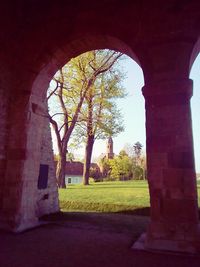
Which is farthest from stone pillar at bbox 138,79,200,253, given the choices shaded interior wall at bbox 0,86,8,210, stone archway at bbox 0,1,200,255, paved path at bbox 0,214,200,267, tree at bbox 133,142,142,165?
tree at bbox 133,142,142,165

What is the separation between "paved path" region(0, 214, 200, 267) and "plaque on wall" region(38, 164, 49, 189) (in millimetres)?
1248

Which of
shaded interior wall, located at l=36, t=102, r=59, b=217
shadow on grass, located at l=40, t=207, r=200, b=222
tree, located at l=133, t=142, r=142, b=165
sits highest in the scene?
tree, located at l=133, t=142, r=142, b=165

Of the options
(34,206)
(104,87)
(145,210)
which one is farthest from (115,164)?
(34,206)

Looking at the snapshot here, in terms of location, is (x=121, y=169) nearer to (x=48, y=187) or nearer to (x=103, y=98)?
(x=103, y=98)

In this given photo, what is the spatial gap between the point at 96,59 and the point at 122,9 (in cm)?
1109

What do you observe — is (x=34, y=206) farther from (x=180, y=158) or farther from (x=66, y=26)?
(x=66, y=26)

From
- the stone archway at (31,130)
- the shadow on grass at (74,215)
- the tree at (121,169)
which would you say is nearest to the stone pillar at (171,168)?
the stone archway at (31,130)

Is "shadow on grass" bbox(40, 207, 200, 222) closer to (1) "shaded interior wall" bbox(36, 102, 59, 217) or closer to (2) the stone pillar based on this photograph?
(1) "shaded interior wall" bbox(36, 102, 59, 217)

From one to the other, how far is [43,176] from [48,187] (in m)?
0.47

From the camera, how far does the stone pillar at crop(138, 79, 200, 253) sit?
12.4 ft

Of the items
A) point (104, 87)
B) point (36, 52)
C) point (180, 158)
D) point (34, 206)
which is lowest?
point (34, 206)

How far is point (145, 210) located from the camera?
7.44 meters

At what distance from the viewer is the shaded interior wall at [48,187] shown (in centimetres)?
636

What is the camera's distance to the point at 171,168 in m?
4.03
